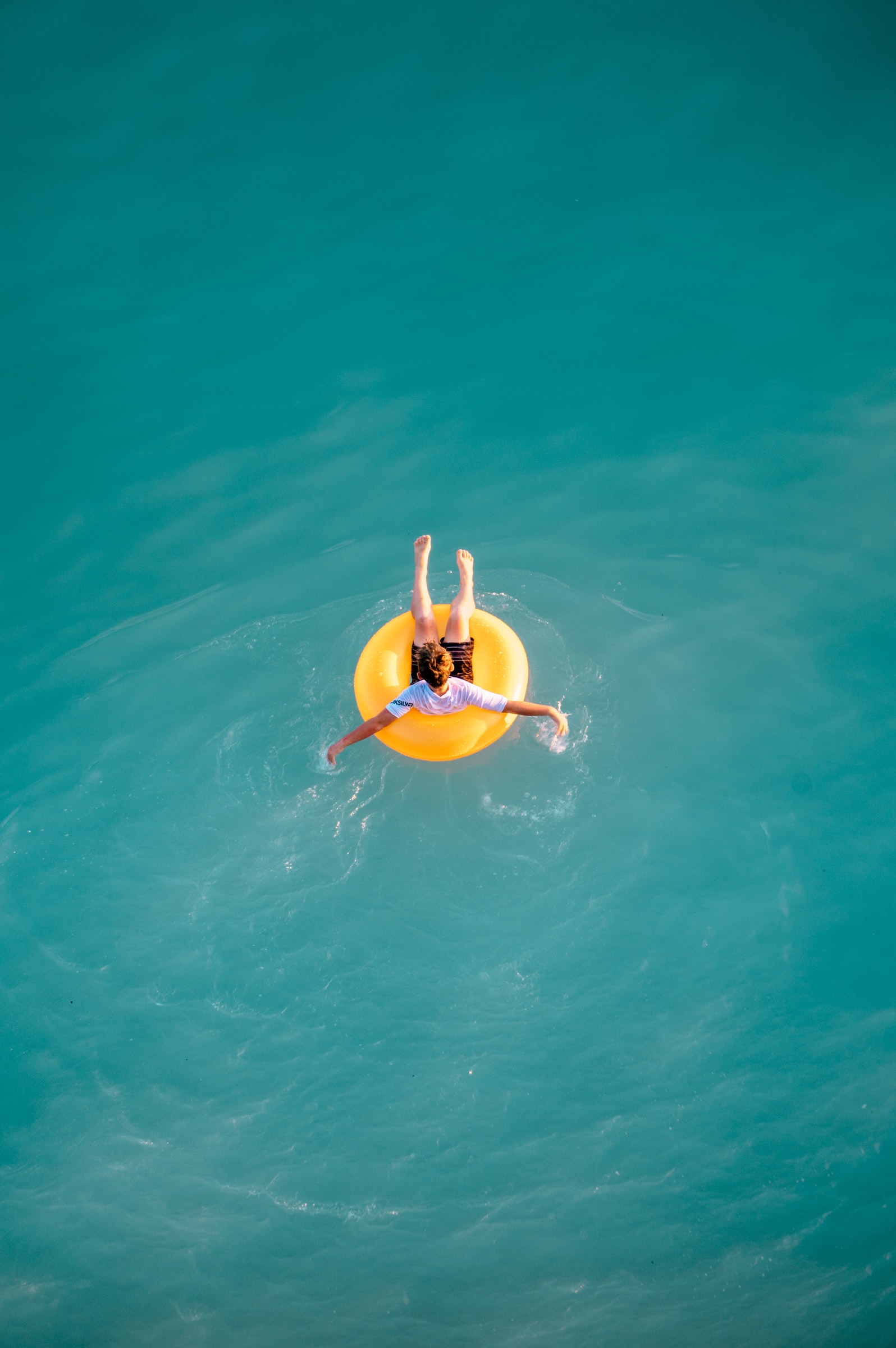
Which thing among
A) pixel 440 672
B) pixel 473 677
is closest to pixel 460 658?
pixel 473 677

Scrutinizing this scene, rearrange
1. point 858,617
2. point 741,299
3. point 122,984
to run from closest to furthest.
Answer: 1. point 122,984
2. point 858,617
3. point 741,299

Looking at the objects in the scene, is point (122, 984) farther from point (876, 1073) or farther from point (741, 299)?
point (741, 299)

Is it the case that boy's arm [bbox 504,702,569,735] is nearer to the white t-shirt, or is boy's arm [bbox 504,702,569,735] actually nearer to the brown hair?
the white t-shirt

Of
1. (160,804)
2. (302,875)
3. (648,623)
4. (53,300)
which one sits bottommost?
(302,875)

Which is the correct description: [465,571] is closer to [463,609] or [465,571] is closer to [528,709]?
[463,609]

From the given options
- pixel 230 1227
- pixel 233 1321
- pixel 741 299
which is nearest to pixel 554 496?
pixel 741 299

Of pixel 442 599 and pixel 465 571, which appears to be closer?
pixel 465 571
